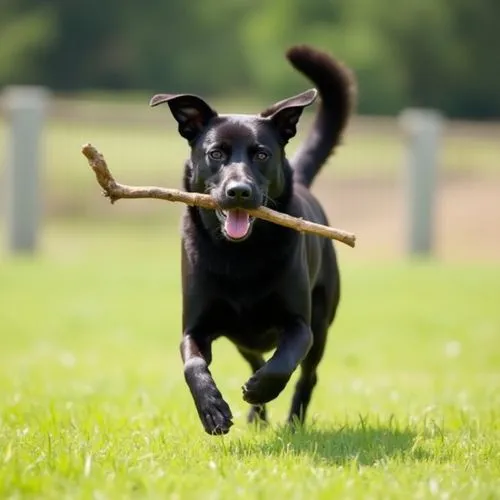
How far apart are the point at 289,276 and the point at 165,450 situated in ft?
3.24

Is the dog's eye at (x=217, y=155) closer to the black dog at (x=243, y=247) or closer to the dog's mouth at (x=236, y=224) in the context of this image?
→ the black dog at (x=243, y=247)

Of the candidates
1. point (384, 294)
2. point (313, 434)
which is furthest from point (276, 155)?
point (384, 294)

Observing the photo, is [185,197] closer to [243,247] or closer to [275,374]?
[243,247]

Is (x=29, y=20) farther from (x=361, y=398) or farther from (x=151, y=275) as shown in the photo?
(x=361, y=398)

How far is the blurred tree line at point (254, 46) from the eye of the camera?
1869 inches

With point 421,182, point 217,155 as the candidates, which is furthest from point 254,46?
point 217,155

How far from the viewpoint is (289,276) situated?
4.74 meters

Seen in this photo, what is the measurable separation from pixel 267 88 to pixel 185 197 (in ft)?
146

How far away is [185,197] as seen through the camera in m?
4.56

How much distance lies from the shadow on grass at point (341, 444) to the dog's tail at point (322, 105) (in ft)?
5.63

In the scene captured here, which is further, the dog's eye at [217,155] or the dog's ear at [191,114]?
the dog's ear at [191,114]

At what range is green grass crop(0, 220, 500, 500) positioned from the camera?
11.6 feet

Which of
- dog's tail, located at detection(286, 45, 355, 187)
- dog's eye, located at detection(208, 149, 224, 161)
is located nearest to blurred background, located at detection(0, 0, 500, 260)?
dog's tail, located at detection(286, 45, 355, 187)

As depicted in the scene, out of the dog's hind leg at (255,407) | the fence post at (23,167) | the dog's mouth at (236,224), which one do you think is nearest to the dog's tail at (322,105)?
the dog's hind leg at (255,407)
